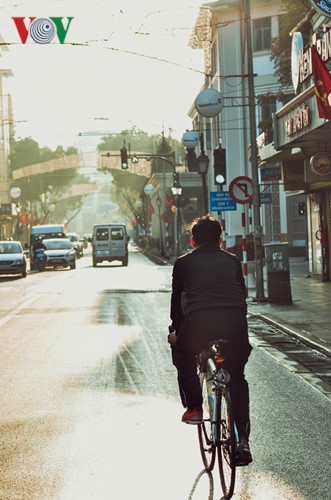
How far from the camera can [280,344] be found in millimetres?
14570

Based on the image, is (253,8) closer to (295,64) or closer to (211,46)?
(211,46)

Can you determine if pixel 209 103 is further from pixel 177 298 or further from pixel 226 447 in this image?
pixel 226 447

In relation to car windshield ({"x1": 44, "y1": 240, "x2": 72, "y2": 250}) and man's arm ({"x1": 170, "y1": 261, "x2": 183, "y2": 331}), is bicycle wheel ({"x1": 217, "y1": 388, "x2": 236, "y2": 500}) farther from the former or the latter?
car windshield ({"x1": 44, "y1": 240, "x2": 72, "y2": 250})

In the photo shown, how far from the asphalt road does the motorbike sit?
3375 cm

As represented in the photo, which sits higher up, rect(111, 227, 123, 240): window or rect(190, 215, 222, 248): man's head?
rect(190, 215, 222, 248): man's head

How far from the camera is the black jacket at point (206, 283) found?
245 inches

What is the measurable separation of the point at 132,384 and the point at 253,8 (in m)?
42.7

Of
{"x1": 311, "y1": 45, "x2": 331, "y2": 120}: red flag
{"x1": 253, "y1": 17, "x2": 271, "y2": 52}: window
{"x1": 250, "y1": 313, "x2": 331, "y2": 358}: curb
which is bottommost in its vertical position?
{"x1": 250, "y1": 313, "x2": 331, "y2": 358}: curb

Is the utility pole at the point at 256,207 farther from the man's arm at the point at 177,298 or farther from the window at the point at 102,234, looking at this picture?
the window at the point at 102,234

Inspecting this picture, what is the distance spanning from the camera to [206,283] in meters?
6.28

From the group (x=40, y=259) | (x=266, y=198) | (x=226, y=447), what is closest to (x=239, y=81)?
(x=40, y=259)

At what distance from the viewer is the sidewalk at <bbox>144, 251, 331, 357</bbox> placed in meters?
14.8

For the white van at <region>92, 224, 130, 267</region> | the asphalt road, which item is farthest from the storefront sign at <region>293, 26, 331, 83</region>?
the white van at <region>92, 224, 130, 267</region>

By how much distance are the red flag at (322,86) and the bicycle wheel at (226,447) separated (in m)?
12.8
